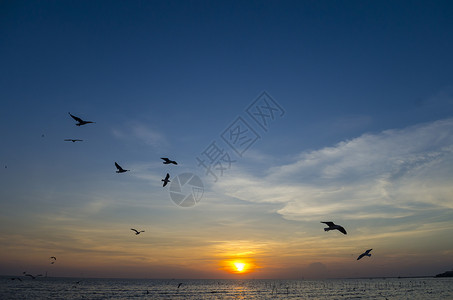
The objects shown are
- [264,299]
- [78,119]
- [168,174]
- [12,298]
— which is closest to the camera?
[78,119]

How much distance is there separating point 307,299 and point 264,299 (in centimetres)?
995

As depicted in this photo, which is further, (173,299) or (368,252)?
(173,299)

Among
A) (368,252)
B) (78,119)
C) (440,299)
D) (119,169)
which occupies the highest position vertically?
(78,119)

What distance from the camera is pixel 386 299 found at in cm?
6812

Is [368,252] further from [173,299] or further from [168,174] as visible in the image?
[173,299]

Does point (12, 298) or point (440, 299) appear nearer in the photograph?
point (440, 299)

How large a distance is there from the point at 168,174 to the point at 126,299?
175ft

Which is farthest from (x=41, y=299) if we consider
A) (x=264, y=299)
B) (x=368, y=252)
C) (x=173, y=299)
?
(x=368, y=252)

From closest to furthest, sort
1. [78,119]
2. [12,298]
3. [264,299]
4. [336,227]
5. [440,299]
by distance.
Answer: [336,227], [78,119], [440,299], [12,298], [264,299]

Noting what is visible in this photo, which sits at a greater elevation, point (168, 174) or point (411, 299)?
point (168, 174)

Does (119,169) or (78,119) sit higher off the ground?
(78,119)

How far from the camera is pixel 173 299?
76250mm

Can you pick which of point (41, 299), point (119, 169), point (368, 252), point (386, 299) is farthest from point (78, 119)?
point (386, 299)

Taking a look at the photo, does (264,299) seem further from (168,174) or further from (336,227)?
(336,227)
